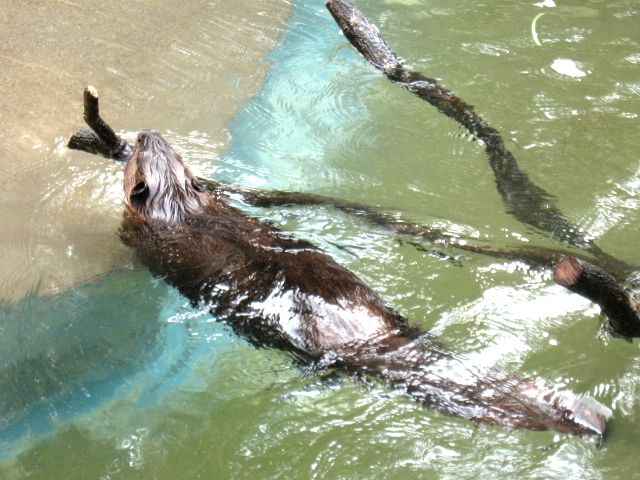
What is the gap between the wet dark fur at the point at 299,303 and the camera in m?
2.56

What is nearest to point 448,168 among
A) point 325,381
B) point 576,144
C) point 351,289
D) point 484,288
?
point 576,144

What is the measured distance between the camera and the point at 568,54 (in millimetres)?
5855

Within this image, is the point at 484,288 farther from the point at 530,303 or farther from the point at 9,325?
the point at 9,325

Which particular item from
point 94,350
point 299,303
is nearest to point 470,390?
point 299,303

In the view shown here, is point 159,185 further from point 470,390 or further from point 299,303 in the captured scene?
point 470,390

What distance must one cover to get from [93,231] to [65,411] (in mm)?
1303

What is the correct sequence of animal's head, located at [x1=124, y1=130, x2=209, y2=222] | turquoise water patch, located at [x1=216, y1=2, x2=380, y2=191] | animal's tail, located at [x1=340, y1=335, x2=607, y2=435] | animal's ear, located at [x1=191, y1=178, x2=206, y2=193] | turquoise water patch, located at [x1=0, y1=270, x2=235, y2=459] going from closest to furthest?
1. animal's tail, located at [x1=340, y1=335, x2=607, y2=435]
2. turquoise water patch, located at [x1=0, y1=270, x2=235, y2=459]
3. animal's head, located at [x1=124, y1=130, x2=209, y2=222]
4. animal's ear, located at [x1=191, y1=178, x2=206, y2=193]
5. turquoise water patch, located at [x1=216, y1=2, x2=380, y2=191]

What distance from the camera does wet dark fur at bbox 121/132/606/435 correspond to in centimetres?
256

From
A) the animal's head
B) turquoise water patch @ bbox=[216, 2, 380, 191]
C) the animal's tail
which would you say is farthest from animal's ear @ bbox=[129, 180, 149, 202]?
the animal's tail

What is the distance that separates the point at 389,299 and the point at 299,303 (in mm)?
676

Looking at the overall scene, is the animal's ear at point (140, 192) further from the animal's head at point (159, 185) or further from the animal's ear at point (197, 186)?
the animal's ear at point (197, 186)

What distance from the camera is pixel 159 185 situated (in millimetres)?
3930

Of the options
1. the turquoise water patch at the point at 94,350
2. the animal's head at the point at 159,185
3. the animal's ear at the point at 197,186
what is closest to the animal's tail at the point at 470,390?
the turquoise water patch at the point at 94,350

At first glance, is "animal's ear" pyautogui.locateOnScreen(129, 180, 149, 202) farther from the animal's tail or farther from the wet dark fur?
the animal's tail
